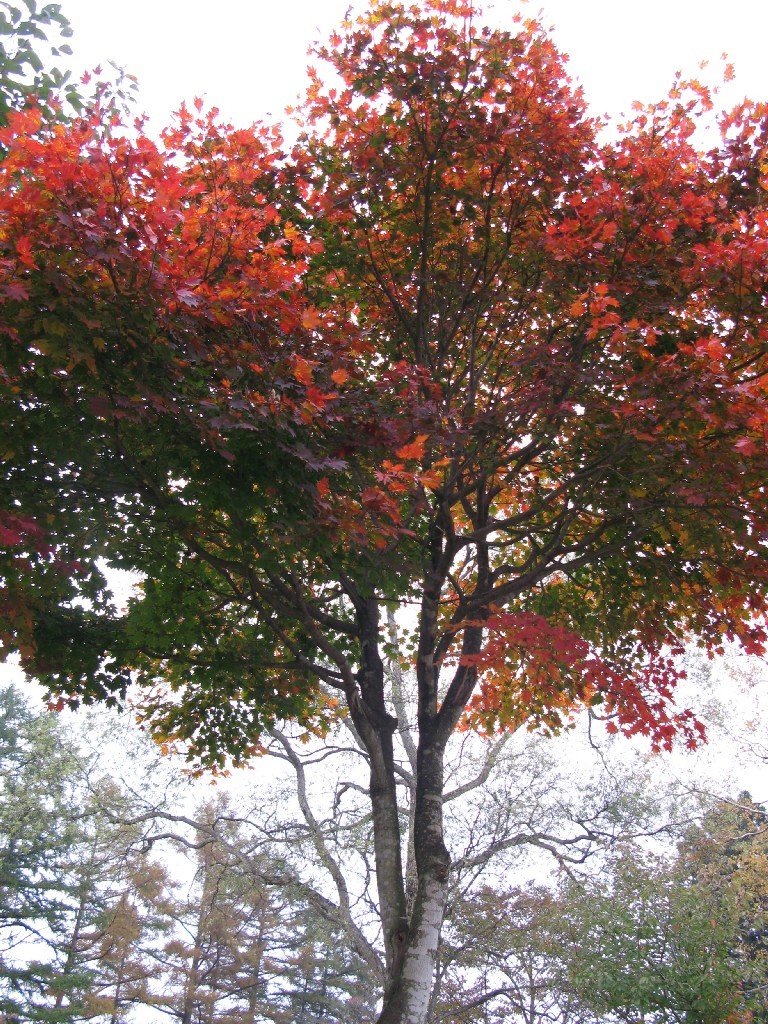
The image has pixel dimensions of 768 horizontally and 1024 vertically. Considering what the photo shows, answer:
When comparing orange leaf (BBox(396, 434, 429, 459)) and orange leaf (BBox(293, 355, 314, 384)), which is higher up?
orange leaf (BBox(293, 355, 314, 384))

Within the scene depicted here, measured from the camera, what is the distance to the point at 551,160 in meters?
5.14

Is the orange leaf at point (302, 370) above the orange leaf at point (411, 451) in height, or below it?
above

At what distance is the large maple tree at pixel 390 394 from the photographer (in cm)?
353

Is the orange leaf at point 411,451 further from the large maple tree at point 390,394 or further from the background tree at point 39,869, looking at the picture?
the background tree at point 39,869

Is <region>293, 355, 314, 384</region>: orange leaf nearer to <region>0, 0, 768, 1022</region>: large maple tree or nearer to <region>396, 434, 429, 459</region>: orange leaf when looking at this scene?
<region>0, 0, 768, 1022</region>: large maple tree

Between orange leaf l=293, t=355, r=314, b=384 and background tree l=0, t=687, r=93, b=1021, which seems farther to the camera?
background tree l=0, t=687, r=93, b=1021

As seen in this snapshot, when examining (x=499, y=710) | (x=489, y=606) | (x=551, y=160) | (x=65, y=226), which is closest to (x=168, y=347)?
(x=65, y=226)

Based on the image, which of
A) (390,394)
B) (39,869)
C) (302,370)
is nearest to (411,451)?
(302,370)

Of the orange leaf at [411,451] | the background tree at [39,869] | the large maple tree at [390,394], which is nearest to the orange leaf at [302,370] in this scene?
the large maple tree at [390,394]

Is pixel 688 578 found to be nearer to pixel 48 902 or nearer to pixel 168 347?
pixel 168 347

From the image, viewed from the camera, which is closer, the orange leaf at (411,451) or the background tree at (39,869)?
the orange leaf at (411,451)

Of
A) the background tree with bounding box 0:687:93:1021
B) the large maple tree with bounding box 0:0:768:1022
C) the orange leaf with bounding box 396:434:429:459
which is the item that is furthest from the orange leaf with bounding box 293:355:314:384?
the background tree with bounding box 0:687:93:1021

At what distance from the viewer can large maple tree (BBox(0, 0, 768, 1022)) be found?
3.53m

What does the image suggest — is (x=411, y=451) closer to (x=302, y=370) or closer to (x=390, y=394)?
(x=302, y=370)
